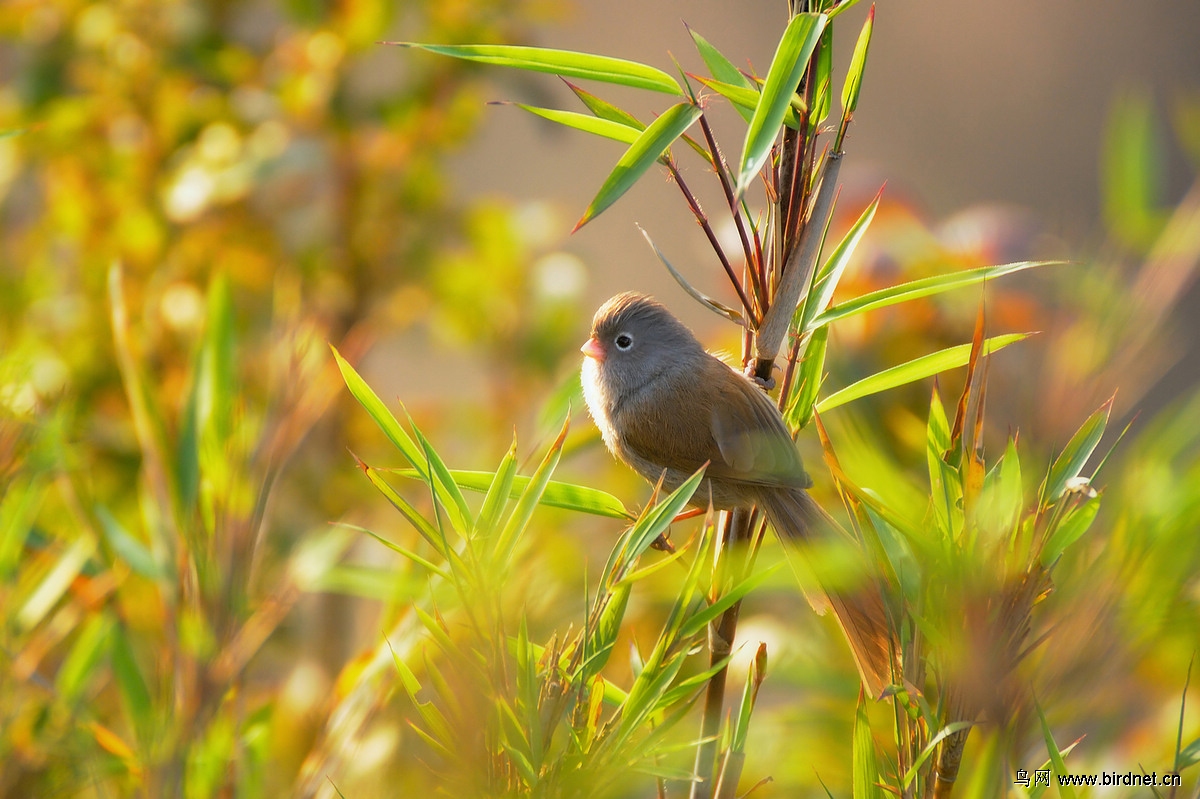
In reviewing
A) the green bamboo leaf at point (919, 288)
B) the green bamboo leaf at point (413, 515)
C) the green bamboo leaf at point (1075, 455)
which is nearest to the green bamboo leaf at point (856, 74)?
the green bamboo leaf at point (919, 288)

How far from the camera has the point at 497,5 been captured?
1.72 m

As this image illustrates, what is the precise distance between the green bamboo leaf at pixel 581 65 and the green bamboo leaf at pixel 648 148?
3 cm

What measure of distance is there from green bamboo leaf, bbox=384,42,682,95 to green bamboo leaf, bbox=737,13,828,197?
69mm

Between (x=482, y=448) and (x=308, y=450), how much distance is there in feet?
1.14

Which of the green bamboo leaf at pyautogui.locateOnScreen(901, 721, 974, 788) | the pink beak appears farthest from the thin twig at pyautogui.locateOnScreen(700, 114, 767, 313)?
the pink beak

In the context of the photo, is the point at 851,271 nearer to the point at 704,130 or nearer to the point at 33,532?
the point at 704,130

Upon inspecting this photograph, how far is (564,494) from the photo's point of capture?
1.89ft

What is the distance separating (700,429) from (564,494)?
19.4 inches

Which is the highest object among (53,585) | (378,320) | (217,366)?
(217,366)

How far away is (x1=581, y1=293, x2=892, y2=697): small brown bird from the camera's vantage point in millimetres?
595

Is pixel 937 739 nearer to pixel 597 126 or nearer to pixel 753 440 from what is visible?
pixel 597 126

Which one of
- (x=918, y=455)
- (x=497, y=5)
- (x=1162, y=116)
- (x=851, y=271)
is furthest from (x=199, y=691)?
(x=1162, y=116)

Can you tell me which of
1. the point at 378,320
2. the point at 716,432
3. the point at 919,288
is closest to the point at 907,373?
the point at 919,288

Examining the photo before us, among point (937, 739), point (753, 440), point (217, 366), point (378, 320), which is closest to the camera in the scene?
point (937, 739)
